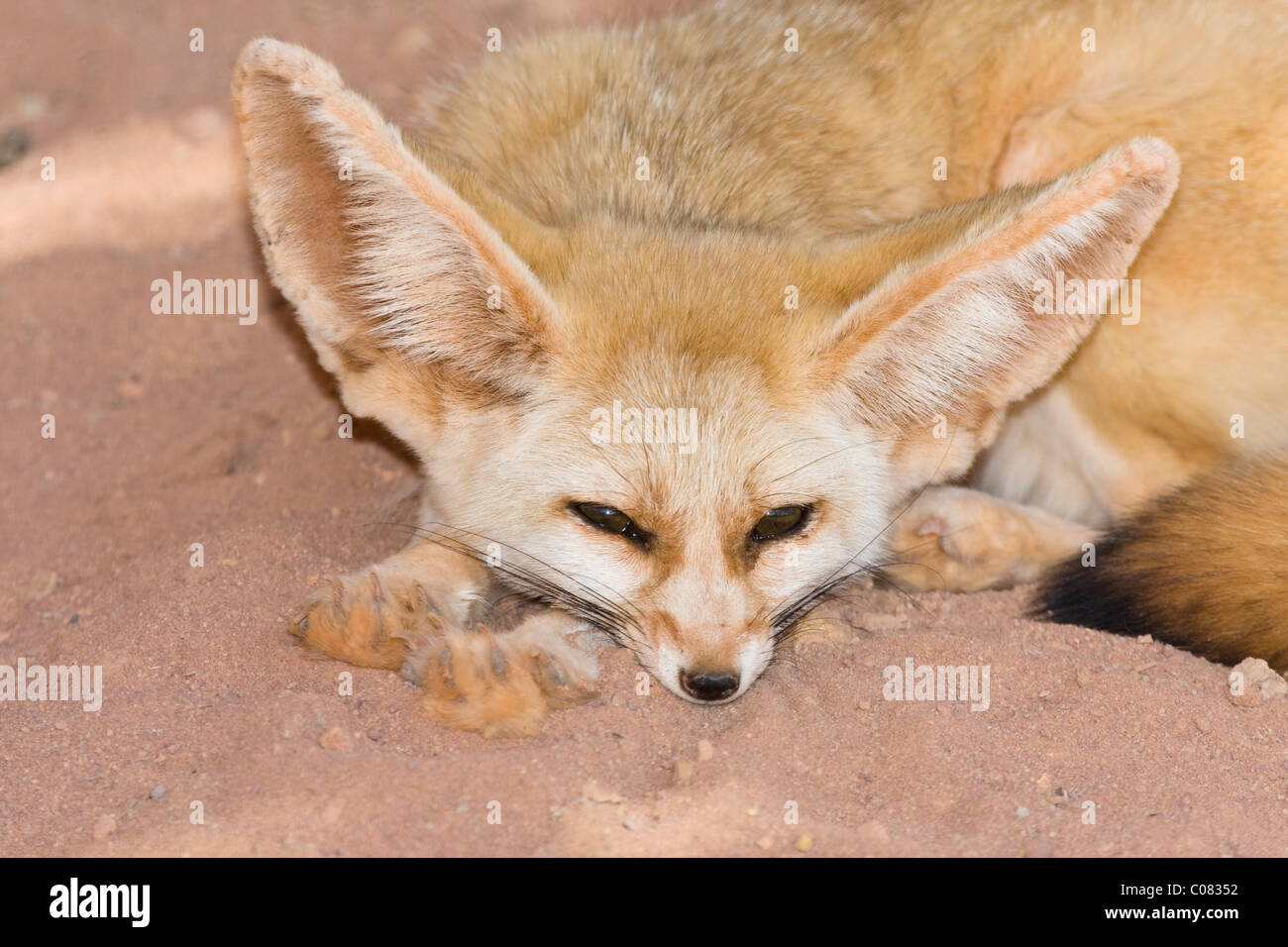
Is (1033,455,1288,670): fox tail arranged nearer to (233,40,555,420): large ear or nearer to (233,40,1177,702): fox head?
(233,40,1177,702): fox head

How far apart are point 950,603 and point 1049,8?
1.87 m

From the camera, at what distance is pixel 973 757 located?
9.95 feet

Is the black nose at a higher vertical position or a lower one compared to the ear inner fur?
lower

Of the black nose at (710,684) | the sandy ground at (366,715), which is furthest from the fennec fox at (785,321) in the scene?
the sandy ground at (366,715)

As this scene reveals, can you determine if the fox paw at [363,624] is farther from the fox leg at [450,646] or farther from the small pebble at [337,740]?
the small pebble at [337,740]

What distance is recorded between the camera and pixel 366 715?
305cm

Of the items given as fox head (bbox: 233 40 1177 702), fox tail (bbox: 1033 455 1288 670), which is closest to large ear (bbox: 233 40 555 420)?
fox head (bbox: 233 40 1177 702)

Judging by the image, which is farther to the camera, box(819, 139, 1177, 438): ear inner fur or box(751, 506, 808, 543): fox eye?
box(751, 506, 808, 543): fox eye

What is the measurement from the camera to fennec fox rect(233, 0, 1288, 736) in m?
3.11

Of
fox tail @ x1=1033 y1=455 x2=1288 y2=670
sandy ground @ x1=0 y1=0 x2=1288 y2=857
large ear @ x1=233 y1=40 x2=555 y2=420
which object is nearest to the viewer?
sandy ground @ x1=0 y1=0 x2=1288 y2=857

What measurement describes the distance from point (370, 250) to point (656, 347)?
70 centimetres

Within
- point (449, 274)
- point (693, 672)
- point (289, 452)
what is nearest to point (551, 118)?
point (449, 274)

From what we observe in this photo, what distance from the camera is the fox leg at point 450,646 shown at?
304cm

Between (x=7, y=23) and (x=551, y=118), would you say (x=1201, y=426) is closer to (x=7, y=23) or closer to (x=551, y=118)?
(x=551, y=118)
